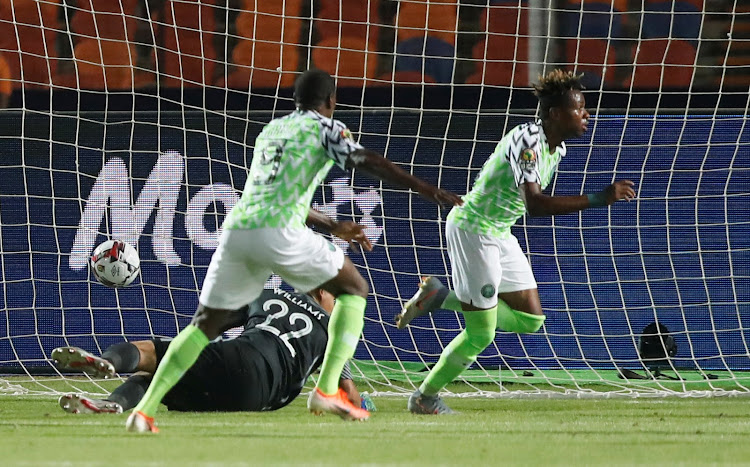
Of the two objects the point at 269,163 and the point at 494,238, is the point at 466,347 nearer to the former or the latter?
the point at 494,238

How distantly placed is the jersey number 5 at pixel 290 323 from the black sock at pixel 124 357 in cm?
62

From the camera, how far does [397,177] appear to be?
4695 mm

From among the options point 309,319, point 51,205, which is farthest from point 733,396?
point 51,205

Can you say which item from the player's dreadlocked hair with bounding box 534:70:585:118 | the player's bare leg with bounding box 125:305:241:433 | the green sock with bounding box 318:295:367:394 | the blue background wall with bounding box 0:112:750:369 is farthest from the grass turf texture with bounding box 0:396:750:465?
the blue background wall with bounding box 0:112:750:369

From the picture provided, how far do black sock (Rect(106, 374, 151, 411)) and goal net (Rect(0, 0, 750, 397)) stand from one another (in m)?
2.35

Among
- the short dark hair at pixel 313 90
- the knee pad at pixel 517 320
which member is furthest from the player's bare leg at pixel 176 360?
the knee pad at pixel 517 320

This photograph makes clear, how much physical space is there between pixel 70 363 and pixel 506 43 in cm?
468

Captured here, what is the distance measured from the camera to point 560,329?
8.30 metres

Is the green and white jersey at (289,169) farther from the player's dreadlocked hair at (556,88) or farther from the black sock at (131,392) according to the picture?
the player's dreadlocked hair at (556,88)

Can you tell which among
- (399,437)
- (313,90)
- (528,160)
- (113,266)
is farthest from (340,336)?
(113,266)

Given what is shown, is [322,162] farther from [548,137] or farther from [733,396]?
[733,396]

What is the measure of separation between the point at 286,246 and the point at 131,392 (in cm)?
142

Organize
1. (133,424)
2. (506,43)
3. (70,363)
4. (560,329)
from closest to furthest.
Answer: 1. (133,424)
2. (70,363)
3. (560,329)
4. (506,43)

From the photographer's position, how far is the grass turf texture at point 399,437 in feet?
12.7
